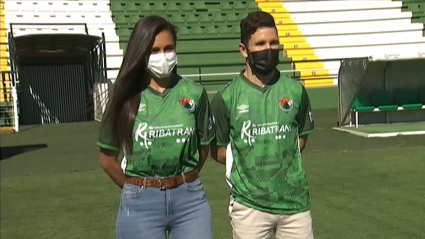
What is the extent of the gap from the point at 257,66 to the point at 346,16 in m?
20.8

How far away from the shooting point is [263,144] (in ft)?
9.98

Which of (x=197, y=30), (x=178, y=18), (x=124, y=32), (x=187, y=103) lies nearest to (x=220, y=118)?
(x=187, y=103)

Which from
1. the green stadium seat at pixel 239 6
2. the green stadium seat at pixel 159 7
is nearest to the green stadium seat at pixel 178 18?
the green stadium seat at pixel 159 7

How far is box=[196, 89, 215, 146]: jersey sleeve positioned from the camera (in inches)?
112

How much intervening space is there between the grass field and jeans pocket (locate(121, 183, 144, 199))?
277 cm

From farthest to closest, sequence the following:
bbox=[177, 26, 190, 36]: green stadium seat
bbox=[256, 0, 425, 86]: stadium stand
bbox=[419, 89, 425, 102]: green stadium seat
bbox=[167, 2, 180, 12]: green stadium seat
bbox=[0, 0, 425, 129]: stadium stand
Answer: bbox=[167, 2, 180, 12]: green stadium seat
bbox=[177, 26, 190, 36]: green stadium seat
bbox=[256, 0, 425, 86]: stadium stand
bbox=[0, 0, 425, 129]: stadium stand
bbox=[419, 89, 425, 102]: green stadium seat

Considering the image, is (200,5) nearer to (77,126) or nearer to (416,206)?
(77,126)

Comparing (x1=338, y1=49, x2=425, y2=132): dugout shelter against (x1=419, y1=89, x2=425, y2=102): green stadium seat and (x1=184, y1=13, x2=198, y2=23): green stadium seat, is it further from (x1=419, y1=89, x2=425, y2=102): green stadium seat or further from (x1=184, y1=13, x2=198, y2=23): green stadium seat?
(x1=184, y1=13, x2=198, y2=23): green stadium seat

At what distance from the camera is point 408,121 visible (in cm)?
1495

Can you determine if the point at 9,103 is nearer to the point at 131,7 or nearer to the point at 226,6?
the point at 131,7

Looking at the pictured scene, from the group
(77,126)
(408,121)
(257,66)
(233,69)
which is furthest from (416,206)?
(233,69)

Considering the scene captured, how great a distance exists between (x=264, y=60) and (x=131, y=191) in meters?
0.92

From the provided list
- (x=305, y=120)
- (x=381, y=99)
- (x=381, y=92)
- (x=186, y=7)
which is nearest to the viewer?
(x=305, y=120)

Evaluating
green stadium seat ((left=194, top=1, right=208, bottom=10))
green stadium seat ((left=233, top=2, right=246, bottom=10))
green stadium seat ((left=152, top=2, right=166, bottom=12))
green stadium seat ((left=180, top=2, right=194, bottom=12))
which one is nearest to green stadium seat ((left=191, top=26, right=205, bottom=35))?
green stadium seat ((left=180, top=2, right=194, bottom=12))
